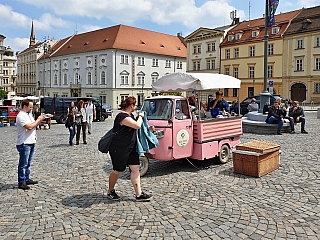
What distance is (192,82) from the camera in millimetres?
7660

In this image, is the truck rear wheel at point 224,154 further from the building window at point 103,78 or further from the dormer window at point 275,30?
the building window at point 103,78

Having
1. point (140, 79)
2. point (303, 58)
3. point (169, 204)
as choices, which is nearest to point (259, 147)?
point (169, 204)

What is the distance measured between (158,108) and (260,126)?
8.58m

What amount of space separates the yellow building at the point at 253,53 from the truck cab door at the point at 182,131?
140 feet

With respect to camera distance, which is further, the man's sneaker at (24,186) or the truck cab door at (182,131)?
the truck cab door at (182,131)

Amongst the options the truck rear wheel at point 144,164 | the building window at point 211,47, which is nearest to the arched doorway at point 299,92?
the building window at point 211,47

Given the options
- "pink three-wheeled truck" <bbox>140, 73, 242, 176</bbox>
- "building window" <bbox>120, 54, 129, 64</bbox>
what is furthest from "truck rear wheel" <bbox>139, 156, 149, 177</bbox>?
"building window" <bbox>120, 54, 129, 64</bbox>

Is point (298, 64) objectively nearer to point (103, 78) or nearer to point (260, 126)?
point (103, 78)

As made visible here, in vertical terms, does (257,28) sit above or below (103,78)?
above

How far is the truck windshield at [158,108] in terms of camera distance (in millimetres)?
7328

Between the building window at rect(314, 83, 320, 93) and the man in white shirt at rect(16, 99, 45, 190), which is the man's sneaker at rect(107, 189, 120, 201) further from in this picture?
the building window at rect(314, 83, 320, 93)

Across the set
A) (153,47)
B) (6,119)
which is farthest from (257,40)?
(6,119)

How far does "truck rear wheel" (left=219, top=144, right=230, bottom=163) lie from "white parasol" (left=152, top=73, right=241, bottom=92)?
1.64 metres

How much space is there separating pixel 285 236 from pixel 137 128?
262cm
